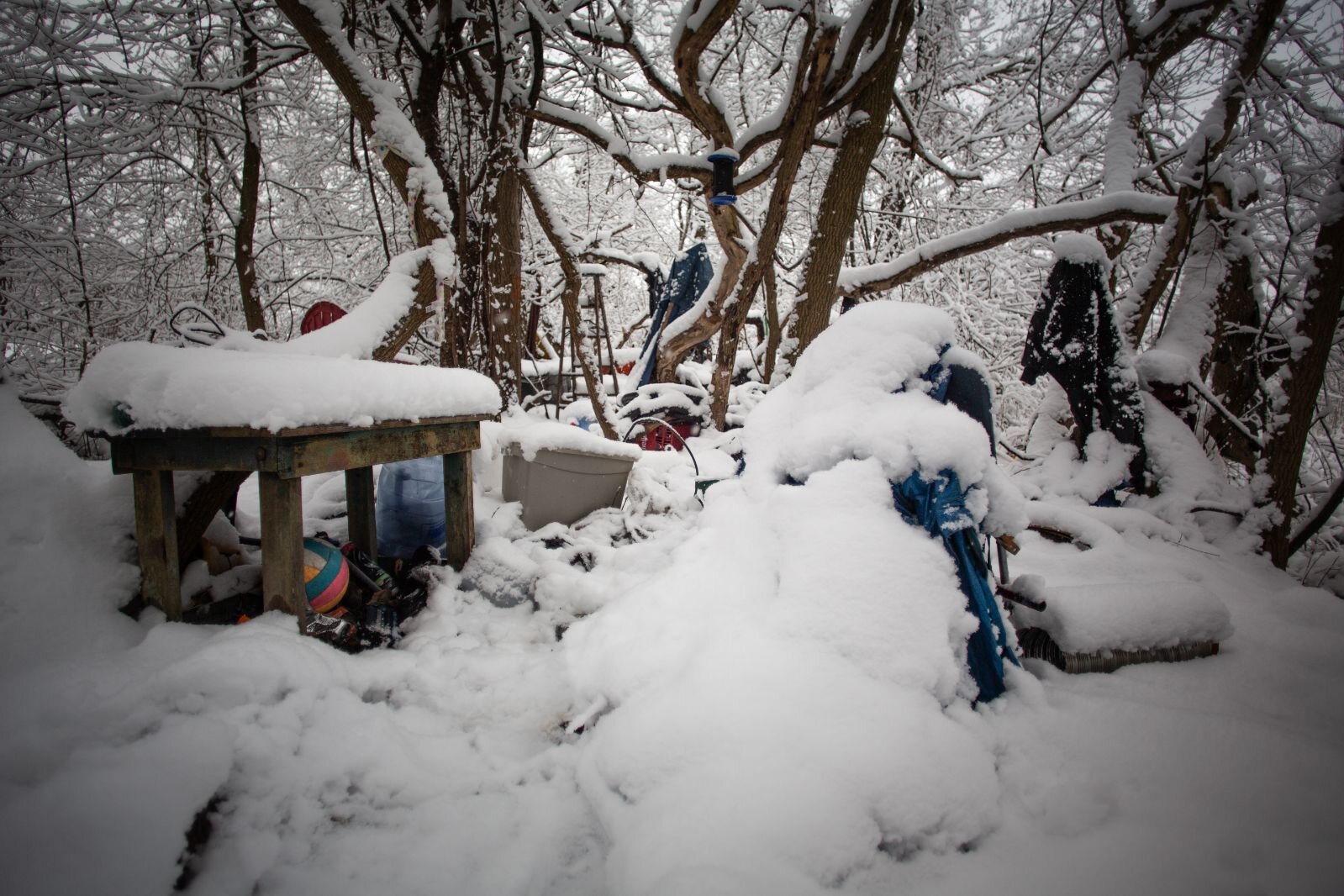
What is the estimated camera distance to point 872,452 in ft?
5.73

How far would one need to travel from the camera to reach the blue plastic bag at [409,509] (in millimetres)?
2973

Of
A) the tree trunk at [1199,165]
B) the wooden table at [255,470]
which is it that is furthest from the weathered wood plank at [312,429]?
the tree trunk at [1199,165]

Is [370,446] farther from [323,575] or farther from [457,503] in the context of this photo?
[457,503]

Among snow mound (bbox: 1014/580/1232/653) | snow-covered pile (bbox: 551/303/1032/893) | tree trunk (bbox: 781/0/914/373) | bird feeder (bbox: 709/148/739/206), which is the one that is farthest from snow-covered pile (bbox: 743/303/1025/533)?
tree trunk (bbox: 781/0/914/373)

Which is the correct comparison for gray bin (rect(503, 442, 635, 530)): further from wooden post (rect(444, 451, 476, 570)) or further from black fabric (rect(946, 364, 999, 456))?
black fabric (rect(946, 364, 999, 456))

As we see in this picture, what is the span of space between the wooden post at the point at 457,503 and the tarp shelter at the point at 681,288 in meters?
3.29

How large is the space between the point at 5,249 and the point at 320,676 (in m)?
6.08

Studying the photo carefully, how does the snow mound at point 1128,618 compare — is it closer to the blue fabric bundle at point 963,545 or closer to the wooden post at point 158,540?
the blue fabric bundle at point 963,545

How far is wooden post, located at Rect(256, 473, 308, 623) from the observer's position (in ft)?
5.98

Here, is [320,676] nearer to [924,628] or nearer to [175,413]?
[175,413]

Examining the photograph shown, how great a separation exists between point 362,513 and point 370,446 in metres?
0.86

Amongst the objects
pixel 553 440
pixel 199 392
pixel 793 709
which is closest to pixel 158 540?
pixel 199 392

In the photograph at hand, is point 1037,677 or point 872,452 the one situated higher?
point 872,452

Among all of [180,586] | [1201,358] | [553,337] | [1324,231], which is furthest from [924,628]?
[553,337]
